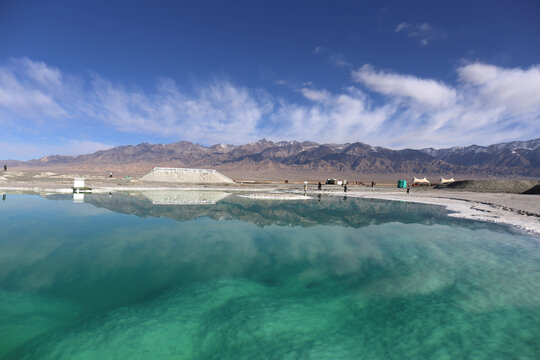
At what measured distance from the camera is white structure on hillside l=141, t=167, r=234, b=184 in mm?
69750

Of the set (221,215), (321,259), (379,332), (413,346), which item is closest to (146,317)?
(379,332)

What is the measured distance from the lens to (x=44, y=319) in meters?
6.37

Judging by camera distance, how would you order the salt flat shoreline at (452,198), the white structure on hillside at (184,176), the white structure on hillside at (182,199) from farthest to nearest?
the white structure on hillside at (184,176) < the white structure on hillside at (182,199) < the salt flat shoreline at (452,198)

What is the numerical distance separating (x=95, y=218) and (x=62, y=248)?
780 cm

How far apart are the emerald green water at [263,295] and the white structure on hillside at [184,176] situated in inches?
2186

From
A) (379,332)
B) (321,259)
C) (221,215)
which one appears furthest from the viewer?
(221,215)

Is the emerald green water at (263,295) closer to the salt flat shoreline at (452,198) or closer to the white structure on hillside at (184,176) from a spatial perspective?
the salt flat shoreline at (452,198)

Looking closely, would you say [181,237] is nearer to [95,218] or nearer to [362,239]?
[95,218]

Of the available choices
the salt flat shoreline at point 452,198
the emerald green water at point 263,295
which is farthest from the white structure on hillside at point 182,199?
the emerald green water at point 263,295

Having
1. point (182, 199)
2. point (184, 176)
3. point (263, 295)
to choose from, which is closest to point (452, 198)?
point (182, 199)

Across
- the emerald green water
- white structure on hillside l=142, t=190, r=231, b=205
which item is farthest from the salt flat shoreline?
the emerald green water

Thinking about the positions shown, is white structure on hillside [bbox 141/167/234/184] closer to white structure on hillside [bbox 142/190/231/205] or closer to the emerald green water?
white structure on hillside [bbox 142/190/231/205]

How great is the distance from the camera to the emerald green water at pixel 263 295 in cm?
564

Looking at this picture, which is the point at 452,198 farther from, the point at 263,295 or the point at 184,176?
the point at 184,176
